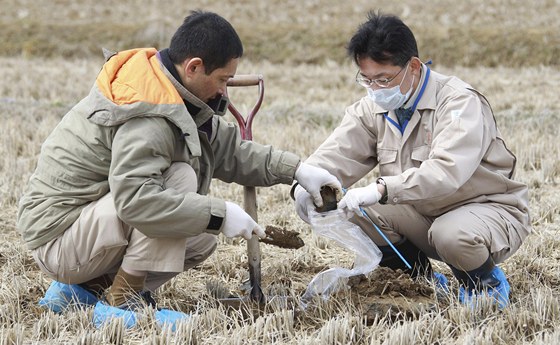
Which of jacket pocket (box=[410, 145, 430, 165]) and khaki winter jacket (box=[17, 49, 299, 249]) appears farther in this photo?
jacket pocket (box=[410, 145, 430, 165])

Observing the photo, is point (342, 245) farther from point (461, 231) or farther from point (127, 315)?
point (127, 315)

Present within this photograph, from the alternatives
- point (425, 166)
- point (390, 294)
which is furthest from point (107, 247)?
point (425, 166)

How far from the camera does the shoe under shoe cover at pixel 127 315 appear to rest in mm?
3367

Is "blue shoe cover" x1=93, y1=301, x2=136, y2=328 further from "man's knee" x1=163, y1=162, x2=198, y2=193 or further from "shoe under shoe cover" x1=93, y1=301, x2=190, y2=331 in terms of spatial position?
"man's knee" x1=163, y1=162, x2=198, y2=193

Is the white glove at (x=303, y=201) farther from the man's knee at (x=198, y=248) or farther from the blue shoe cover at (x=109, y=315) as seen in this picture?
the blue shoe cover at (x=109, y=315)

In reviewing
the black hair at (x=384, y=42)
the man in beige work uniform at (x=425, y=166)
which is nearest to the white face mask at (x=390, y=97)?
the man in beige work uniform at (x=425, y=166)

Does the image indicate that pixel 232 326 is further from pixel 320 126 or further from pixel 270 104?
pixel 270 104

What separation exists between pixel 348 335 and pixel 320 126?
5.26 m

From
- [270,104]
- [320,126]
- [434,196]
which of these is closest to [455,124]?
[434,196]

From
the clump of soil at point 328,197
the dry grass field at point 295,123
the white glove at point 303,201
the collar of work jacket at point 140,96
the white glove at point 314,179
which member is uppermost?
the collar of work jacket at point 140,96

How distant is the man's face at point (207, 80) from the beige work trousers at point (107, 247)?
328mm

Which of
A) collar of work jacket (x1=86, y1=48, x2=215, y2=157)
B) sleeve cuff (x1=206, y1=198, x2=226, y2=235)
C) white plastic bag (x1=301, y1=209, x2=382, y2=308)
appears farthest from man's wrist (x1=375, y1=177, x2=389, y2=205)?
collar of work jacket (x1=86, y1=48, x2=215, y2=157)

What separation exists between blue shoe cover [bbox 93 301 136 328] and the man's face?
3.22 ft

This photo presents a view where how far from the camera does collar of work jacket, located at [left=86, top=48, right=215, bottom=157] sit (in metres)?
3.29
